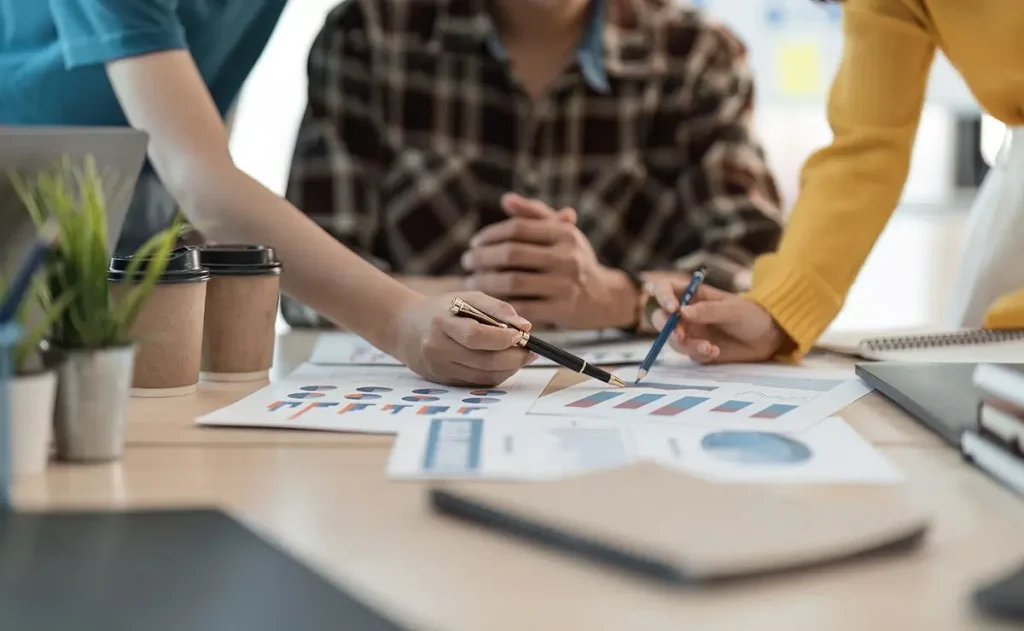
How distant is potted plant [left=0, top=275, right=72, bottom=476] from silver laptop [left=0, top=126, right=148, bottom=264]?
0.47 ft

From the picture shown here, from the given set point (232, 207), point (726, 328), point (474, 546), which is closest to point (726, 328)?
point (726, 328)

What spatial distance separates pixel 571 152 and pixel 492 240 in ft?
1.38

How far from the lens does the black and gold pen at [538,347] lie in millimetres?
926

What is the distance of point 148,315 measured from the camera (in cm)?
87

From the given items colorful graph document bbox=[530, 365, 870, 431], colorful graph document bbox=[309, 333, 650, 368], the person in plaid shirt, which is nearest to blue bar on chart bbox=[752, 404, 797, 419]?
colorful graph document bbox=[530, 365, 870, 431]

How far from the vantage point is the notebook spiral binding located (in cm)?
112

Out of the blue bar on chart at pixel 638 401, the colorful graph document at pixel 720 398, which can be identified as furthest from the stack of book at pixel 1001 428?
the blue bar on chart at pixel 638 401

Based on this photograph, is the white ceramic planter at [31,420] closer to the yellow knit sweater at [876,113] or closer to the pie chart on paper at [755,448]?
the pie chart on paper at [755,448]

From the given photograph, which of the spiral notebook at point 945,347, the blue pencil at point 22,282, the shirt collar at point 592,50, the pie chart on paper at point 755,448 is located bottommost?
the pie chart on paper at point 755,448

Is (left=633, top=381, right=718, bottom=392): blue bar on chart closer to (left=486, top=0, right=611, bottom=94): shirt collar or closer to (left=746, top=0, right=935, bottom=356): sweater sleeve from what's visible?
(left=746, top=0, right=935, bottom=356): sweater sleeve

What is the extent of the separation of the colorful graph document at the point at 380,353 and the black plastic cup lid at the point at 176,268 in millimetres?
213

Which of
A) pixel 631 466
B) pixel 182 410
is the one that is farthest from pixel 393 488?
pixel 182 410

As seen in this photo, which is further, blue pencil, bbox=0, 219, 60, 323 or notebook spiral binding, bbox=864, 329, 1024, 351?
notebook spiral binding, bbox=864, 329, 1024, 351

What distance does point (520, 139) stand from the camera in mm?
1737
